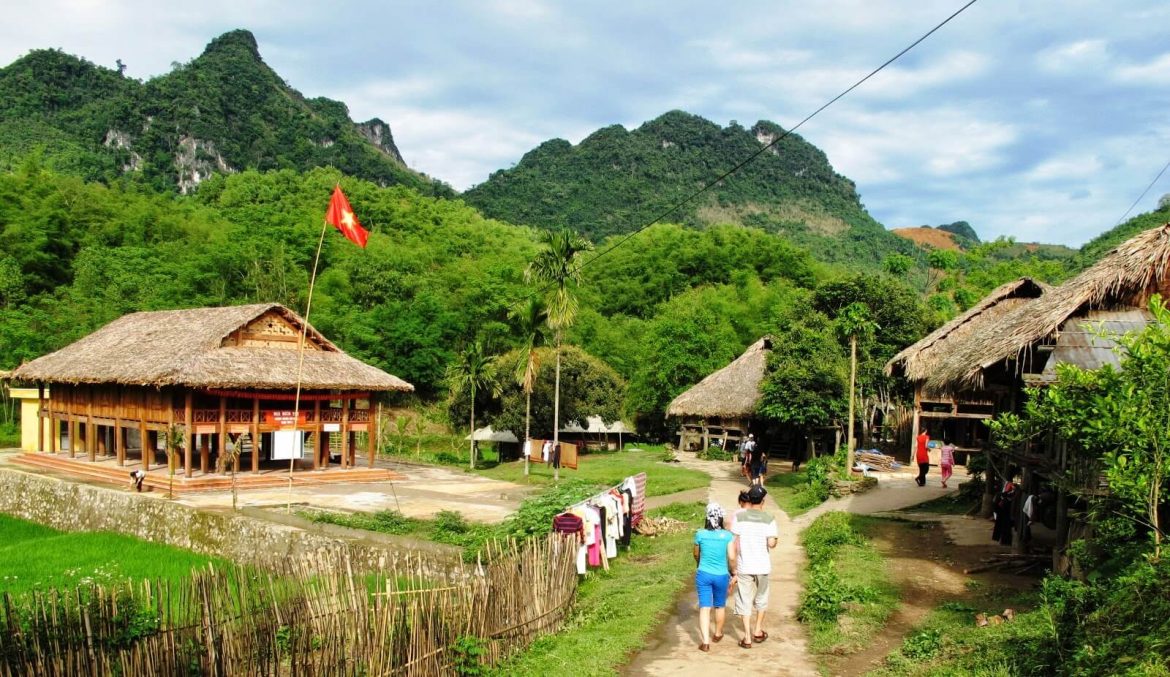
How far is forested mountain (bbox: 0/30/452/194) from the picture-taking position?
76.6m

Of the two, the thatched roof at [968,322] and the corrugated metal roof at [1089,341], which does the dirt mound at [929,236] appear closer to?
the thatched roof at [968,322]

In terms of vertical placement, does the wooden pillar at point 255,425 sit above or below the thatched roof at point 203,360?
below

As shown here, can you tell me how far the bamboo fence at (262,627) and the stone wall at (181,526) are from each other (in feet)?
4.17

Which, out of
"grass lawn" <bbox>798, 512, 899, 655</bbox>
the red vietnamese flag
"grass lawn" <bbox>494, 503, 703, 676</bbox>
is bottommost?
"grass lawn" <bbox>494, 503, 703, 676</bbox>

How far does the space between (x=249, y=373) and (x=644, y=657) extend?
50.9 ft

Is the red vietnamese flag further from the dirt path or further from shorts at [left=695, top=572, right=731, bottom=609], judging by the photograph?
shorts at [left=695, top=572, right=731, bottom=609]

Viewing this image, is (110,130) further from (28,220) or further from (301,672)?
(301,672)

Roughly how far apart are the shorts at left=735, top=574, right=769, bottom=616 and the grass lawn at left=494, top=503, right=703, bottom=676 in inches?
42.0

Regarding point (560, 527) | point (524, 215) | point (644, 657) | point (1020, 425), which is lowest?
point (644, 657)

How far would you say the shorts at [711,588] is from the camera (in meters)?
7.37

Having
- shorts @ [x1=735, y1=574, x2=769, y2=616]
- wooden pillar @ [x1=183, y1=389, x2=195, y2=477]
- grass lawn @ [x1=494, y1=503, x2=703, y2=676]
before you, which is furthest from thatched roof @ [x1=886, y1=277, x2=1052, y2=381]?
wooden pillar @ [x1=183, y1=389, x2=195, y2=477]

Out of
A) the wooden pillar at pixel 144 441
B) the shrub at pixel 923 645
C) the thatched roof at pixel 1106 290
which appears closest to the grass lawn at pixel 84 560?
the wooden pillar at pixel 144 441

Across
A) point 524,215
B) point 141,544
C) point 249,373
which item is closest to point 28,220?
point 249,373

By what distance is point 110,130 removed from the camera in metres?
80.4
